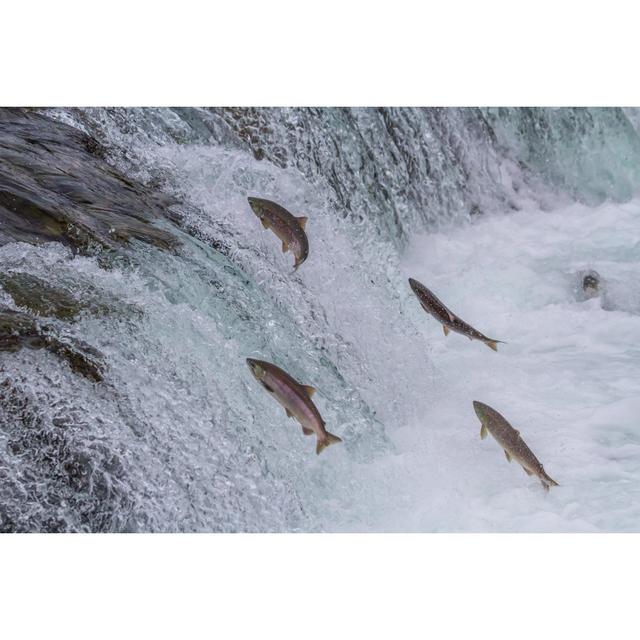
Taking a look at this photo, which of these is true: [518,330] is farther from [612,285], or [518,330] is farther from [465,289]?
[612,285]

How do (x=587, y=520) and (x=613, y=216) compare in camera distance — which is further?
(x=613, y=216)

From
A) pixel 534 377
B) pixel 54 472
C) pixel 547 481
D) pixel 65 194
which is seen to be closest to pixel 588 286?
pixel 534 377

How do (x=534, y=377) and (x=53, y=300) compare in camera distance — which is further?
(x=534, y=377)

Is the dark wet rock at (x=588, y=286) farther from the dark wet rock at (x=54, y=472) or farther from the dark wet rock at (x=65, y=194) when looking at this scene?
the dark wet rock at (x=54, y=472)

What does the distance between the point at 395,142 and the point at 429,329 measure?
52.2 inches

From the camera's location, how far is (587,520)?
2.78 meters

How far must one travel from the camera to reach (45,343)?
2.44 metres

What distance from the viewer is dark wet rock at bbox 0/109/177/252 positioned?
286cm

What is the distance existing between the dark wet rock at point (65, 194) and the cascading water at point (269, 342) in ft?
0.03

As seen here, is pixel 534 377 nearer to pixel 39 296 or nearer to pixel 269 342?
pixel 269 342

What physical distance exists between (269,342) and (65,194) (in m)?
0.89

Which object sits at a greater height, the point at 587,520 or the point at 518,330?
the point at 518,330

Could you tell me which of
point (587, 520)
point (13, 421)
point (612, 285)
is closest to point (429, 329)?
point (612, 285)

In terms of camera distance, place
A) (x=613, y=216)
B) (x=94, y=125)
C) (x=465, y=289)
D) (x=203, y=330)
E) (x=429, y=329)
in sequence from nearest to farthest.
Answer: (x=203, y=330)
(x=94, y=125)
(x=429, y=329)
(x=465, y=289)
(x=613, y=216)
